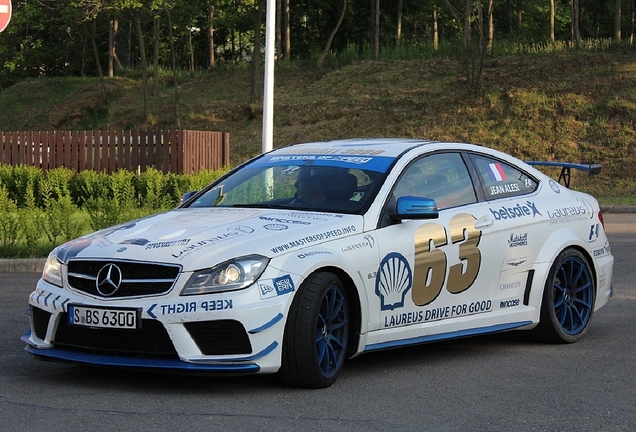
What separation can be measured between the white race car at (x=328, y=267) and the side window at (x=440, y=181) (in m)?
0.01

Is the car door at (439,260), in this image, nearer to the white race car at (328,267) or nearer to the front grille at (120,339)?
the white race car at (328,267)

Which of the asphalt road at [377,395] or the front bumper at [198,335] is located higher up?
the front bumper at [198,335]

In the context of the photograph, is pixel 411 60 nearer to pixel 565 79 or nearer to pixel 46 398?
pixel 565 79

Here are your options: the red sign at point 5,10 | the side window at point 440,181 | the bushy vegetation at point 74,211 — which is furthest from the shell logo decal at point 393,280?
the bushy vegetation at point 74,211

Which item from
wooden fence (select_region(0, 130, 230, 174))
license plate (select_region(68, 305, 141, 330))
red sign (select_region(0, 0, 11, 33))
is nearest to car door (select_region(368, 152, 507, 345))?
license plate (select_region(68, 305, 141, 330))

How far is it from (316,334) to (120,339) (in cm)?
114

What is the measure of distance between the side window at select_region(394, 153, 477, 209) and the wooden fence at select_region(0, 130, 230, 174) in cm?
1912

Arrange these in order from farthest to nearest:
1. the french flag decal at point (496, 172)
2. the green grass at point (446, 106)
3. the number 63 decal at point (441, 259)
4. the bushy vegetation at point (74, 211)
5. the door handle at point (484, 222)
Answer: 1. the green grass at point (446, 106)
2. the bushy vegetation at point (74, 211)
3. the french flag decal at point (496, 172)
4. the door handle at point (484, 222)
5. the number 63 decal at point (441, 259)

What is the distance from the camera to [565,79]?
40.3 m

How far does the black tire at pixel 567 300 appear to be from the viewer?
330 inches

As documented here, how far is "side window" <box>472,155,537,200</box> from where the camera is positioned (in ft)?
27.3

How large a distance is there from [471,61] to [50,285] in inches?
1473

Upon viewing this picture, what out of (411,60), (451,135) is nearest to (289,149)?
(451,135)

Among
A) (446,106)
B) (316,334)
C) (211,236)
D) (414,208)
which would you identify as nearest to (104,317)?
(211,236)
